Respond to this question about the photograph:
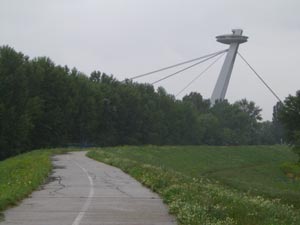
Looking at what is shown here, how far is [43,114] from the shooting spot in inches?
2982

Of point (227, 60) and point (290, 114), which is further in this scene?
point (227, 60)

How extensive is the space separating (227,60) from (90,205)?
334 ft

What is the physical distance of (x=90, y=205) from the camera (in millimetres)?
15859

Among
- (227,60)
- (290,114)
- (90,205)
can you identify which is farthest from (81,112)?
(90,205)

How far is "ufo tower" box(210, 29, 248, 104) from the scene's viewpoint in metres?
111

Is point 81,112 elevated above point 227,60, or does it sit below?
below

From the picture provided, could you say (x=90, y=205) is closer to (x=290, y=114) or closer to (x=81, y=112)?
(x=290, y=114)

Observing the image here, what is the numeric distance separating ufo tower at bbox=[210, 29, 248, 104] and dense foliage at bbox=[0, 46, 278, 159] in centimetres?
1059

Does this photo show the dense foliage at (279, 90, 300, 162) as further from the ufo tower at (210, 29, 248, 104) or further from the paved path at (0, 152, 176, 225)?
the paved path at (0, 152, 176, 225)

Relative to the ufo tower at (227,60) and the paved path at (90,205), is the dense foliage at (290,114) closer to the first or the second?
the ufo tower at (227,60)

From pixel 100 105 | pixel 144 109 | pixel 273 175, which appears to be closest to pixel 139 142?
pixel 144 109

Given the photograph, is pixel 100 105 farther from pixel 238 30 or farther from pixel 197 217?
pixel 197 217

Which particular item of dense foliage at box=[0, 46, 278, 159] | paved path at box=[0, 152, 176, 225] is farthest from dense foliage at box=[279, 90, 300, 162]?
paved path at box=[0, 152, 176, 225]

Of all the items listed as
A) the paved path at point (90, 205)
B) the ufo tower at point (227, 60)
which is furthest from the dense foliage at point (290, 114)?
the paved path at point (90, 205)
